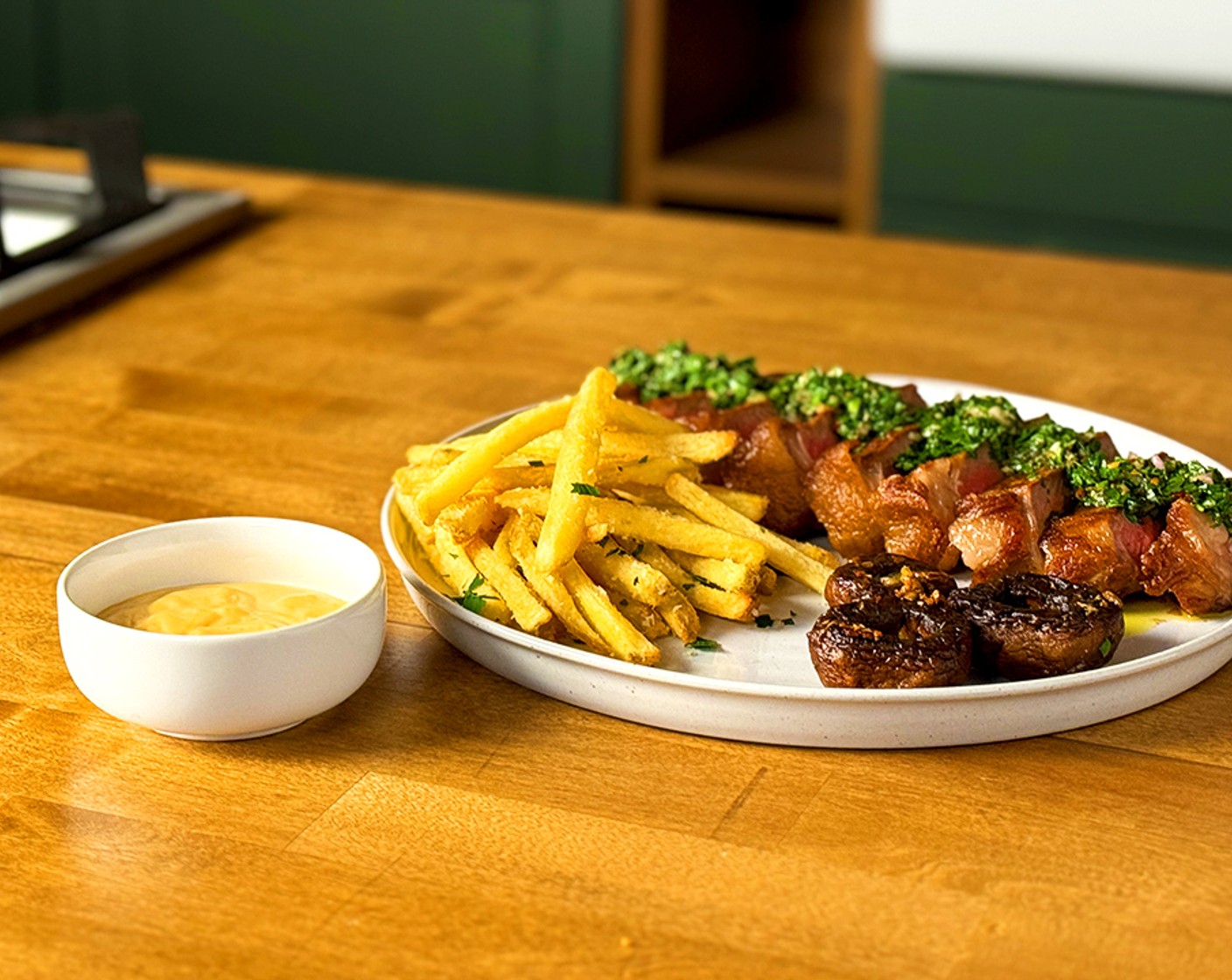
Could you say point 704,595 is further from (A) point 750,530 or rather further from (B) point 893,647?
(B) point 893,647

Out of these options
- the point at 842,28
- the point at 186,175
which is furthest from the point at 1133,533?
the point at 842,28

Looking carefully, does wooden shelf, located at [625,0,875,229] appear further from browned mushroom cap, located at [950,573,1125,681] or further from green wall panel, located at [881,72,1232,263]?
browned mushroom cap, located at [950,573,1125,681]

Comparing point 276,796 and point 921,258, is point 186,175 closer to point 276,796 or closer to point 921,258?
point 921,258

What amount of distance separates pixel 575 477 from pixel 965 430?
1.40ft

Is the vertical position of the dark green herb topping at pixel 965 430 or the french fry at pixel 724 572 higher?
the dark green herb topping at pixel 965 430

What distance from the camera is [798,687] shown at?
49.1 inches

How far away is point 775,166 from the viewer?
4836 mm

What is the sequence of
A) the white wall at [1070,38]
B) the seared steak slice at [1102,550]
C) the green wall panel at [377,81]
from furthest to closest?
the green wall panel at [377,81]
the white wall at [1070,38]
the seared steak slice at [1102,550]

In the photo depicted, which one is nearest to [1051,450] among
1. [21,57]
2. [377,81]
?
[377,81]

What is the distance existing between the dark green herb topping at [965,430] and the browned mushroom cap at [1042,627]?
0.89 ft

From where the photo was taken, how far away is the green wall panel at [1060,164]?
3.94 metres

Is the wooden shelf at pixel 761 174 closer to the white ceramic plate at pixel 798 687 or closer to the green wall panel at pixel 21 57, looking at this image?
the green wall panel at pixel 21 57

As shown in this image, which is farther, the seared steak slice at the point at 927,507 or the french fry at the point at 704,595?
the seared steak slice at the point at 927,507

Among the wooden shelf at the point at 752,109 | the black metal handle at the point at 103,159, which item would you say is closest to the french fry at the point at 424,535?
the black metal handle at the point at 103,159
